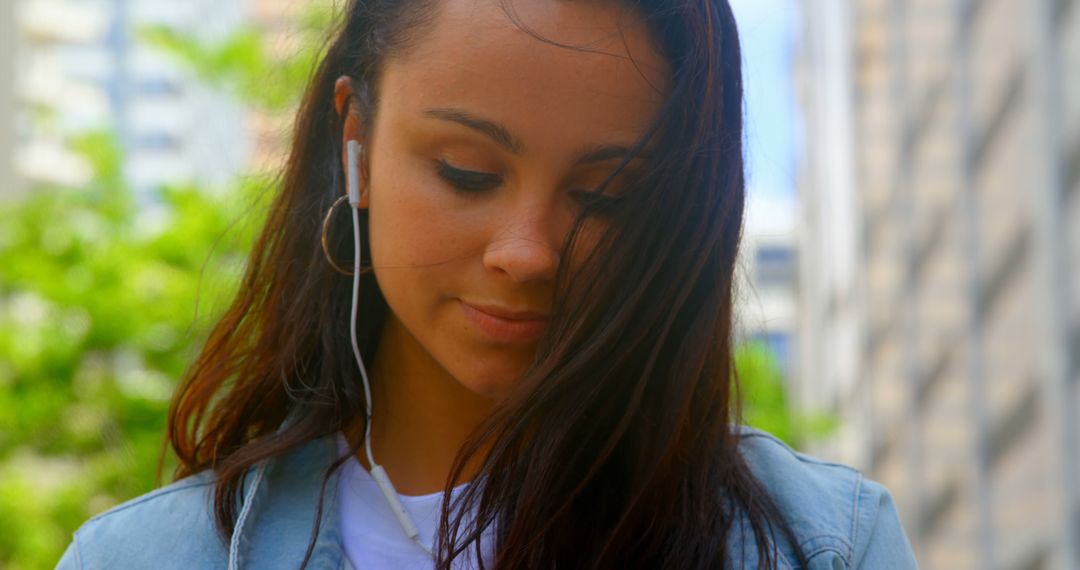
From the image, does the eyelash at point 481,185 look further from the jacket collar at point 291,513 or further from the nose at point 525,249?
the jacket collar at point 291,513

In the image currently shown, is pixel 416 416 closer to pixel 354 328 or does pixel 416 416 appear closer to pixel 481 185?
pixel 354 328

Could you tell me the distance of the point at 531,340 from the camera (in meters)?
1.99

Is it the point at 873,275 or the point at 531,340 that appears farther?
the point at 873,275

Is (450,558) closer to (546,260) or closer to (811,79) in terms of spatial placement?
(546,260)

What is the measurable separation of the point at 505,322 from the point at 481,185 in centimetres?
19

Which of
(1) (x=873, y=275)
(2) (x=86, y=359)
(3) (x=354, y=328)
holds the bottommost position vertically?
(1) (x=873, y=275)

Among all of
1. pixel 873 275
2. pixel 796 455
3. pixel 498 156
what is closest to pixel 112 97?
pixel 873 275

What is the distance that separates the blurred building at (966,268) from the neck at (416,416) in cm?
936

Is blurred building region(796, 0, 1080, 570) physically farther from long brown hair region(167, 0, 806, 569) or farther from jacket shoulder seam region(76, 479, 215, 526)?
jacket shoulder seam region(76, 479, 215, 526)

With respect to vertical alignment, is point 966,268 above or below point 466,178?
below

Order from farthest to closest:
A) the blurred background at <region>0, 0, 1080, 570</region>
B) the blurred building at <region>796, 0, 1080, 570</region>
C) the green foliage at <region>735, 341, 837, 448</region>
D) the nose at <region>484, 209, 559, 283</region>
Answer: the green foliage at <region>735, 341, 837, 448</region>
the blurred building at <region>796, 0, 1080, 570</region>
the blurred background at <region>0, 0, 1080, 570</region>
the nose at <region>484, 209, 559, 283</region>

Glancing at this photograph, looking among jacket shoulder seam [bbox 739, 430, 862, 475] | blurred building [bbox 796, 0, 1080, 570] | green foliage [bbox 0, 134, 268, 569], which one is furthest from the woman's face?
blurred building [bbox 796, 0, 1080, 570]

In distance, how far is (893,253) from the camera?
75.0 ft

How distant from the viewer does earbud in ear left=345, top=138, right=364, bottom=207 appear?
216cm
